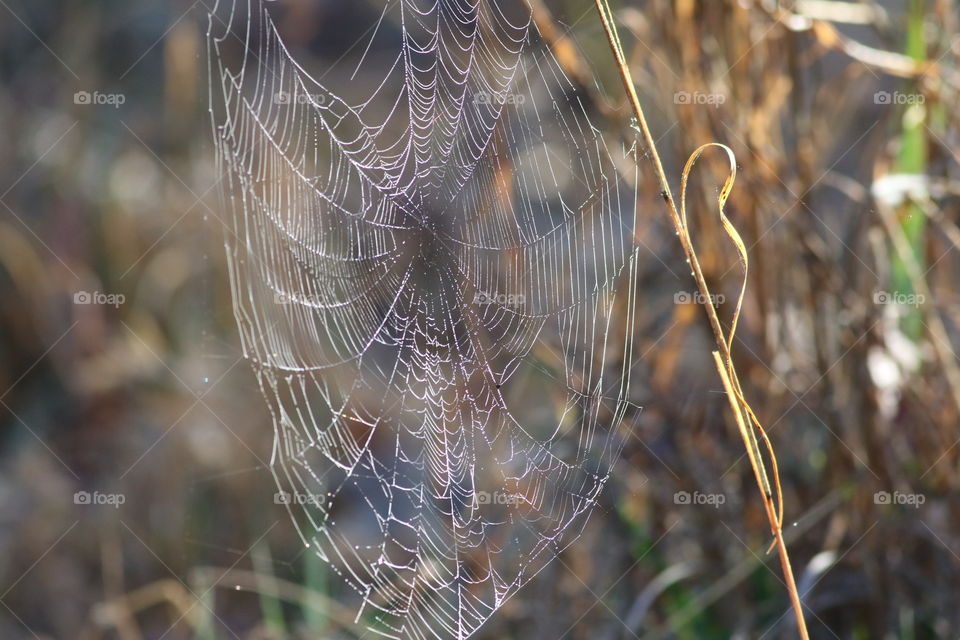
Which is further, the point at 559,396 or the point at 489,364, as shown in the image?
the point at 489,364

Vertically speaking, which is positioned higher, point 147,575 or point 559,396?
point 559,396

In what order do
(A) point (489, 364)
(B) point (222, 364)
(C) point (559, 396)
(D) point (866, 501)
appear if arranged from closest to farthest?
1. (D) point (866, 501)
2. (C) point (559, 396)
3. (A) point (489, 364)
4. (B) point (222, 364)

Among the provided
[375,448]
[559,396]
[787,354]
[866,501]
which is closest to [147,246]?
[375,448]

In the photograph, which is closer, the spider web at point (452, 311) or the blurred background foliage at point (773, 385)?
the blurred background foliage at point (773, 385)

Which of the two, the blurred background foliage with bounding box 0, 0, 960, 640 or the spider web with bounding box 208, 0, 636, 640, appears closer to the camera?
the blurred background foliage with bounding box 0, 0, 960, 640

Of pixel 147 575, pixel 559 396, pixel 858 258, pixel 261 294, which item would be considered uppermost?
pixel 858 258

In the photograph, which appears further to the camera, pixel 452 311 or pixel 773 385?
pixel 452 311

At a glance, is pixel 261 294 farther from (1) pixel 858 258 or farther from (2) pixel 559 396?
(1) pixel 858 258

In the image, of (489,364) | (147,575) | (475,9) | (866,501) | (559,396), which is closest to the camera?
(866,501)
